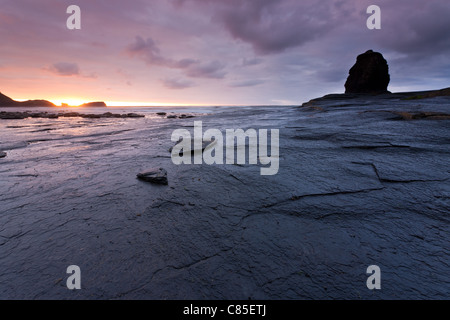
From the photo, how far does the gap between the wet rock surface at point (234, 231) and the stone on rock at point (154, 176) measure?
13 centimetres

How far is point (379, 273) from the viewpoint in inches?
60.4

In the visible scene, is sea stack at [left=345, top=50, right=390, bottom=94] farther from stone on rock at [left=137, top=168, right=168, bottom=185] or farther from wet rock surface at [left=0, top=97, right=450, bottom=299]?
stone on rock at [left=137, top=168, right=168, bottom=185]

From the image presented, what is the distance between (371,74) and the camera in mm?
42375

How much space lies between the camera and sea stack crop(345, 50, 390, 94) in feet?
139

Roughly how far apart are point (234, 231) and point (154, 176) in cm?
188

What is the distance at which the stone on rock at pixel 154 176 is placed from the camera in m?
3.32

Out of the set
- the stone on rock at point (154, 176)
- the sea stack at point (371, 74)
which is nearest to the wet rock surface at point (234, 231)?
the stone on rock at point (154, 176)

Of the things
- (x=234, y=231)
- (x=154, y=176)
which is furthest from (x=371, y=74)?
(x=234, y=231)

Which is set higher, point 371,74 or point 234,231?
point 371,74

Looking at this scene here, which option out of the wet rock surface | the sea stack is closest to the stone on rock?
the wet rock surface

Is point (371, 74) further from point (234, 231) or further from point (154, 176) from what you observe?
point (234, 231)

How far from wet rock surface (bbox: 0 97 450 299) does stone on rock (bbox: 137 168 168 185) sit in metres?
0.13

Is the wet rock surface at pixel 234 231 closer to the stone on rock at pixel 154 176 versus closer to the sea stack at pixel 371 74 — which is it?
the stone on rock at pixel 154 176
